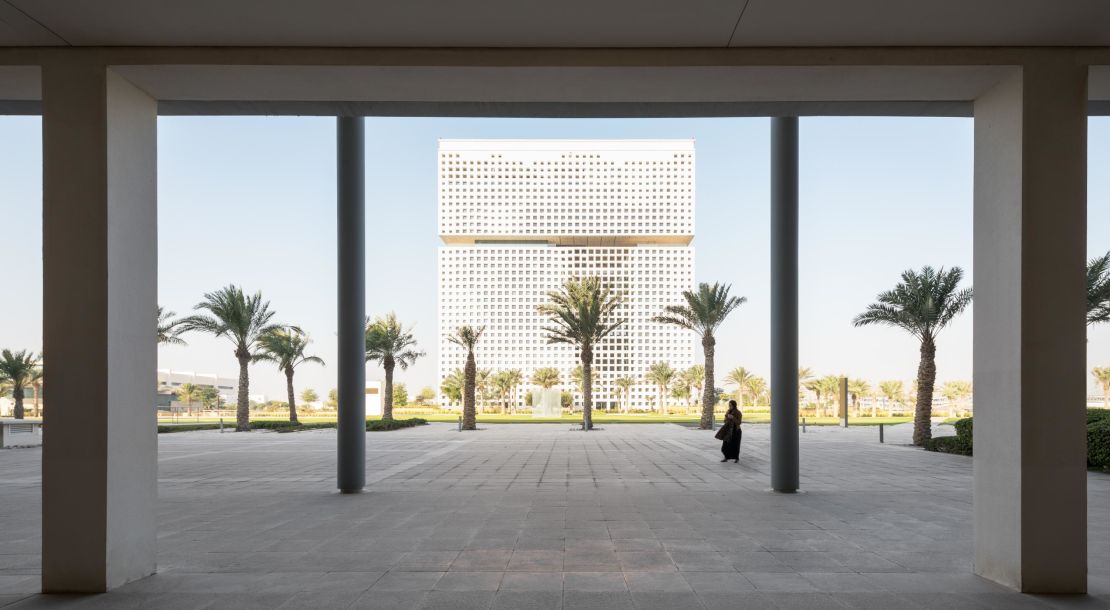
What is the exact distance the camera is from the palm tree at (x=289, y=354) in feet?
138

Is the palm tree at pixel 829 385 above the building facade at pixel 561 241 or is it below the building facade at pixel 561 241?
below

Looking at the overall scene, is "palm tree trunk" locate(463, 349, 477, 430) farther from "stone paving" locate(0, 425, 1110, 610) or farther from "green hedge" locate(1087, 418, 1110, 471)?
"green hedge" locate(1087, 418, 1110, 471)

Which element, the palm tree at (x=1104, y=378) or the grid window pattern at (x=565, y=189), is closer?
the palm tree at (x=1104, y=378)

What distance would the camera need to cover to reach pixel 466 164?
15350cm

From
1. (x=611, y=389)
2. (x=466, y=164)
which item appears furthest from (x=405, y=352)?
(x=466, y=164)

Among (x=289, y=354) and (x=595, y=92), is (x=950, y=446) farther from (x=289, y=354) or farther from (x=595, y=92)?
(x=289, y=354)

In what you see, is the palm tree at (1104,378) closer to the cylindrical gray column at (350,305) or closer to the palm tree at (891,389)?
the palm tree at (891,389)

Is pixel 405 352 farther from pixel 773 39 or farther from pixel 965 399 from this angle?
pixel 965 399

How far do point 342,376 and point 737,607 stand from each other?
8.29 meters

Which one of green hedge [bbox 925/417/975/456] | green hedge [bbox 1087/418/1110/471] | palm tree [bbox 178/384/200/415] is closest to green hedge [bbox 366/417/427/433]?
green hedge [bbox 925/417/975/456]

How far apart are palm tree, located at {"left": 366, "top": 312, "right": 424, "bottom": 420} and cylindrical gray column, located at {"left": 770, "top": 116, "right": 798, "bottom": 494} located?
3174cm

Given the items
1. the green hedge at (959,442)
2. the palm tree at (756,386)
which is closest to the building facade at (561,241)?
the palm tree at (756,386)

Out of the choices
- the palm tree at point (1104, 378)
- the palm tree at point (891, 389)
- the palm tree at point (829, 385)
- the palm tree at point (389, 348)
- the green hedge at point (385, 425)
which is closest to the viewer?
the green hedge at point (385, 425)

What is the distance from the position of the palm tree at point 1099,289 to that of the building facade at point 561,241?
117110 mm
